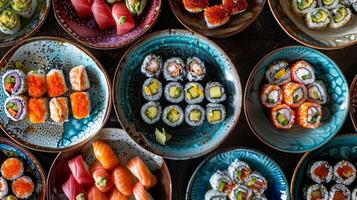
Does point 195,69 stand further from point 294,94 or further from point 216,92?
point 294,94

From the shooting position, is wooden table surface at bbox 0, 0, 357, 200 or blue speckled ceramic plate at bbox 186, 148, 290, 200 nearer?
blue speckled ceramic plate at bbox 186, 148, 290, 200

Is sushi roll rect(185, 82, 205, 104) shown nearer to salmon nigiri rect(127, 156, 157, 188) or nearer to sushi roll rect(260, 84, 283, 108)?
sushi roll rect(260, 84, 283, 108)

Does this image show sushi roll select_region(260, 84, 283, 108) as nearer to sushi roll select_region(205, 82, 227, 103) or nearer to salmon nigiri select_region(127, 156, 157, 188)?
sushi roll select_region(205, 82, 227, 103)

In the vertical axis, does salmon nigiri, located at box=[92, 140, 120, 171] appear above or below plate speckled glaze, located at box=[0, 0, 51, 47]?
below

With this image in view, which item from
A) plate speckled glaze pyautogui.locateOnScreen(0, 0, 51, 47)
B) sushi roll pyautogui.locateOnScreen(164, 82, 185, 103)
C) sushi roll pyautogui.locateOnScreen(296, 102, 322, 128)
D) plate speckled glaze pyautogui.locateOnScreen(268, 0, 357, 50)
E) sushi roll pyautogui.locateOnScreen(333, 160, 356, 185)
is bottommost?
sushi roll pyautogui.locateOnScreen(333, 160, 356, 185)

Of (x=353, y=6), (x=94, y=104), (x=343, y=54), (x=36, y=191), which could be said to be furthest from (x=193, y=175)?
(x=353, y=6)

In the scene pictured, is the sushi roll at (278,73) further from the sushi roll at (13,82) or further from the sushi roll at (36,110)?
the sushi roll at (13,82)

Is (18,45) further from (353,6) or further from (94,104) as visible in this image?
(353,6)

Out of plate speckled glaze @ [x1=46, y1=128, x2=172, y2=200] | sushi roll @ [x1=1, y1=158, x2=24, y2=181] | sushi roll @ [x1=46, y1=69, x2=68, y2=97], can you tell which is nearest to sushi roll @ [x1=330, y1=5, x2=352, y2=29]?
plate speckled glaze @ [x1=46, y1=128, x2=172, y2=200]

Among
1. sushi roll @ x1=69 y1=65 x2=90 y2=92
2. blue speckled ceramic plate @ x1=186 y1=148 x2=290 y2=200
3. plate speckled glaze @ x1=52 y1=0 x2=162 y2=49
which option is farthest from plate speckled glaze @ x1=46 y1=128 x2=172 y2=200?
plate speckled glaze @ x1=52 y1=0 x2=162 y2=49
